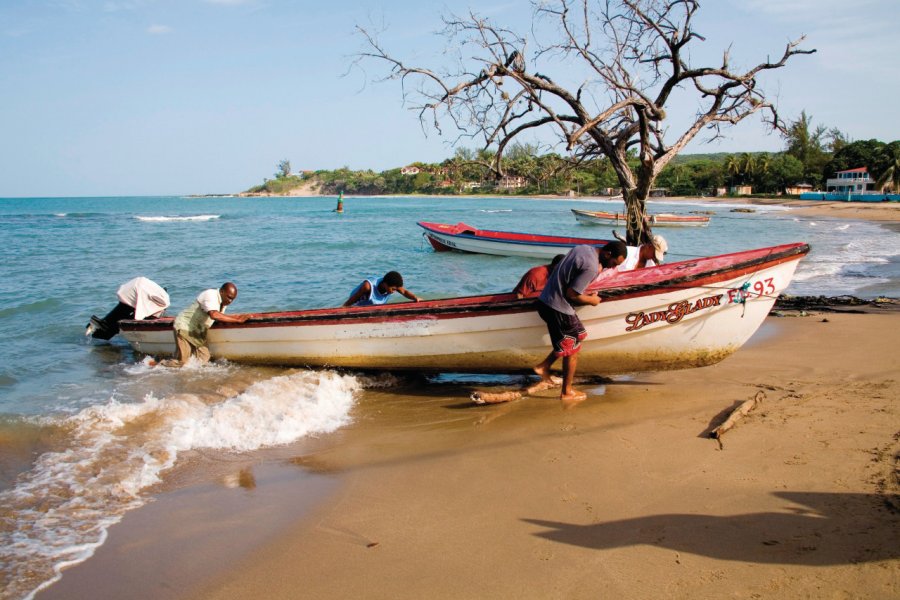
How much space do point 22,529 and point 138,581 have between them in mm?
1215

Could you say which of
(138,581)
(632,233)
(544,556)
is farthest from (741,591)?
(632,233)

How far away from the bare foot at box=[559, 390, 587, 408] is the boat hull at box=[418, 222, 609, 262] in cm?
1270

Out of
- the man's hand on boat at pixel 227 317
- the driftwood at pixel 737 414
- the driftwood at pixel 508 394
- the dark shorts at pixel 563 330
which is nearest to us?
the driftwood at pixel 737 414

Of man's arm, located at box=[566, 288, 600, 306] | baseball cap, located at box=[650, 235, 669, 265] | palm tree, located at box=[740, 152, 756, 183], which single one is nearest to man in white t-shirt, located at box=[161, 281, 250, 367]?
man's arm, located at box=[566, 288, 600, 306]

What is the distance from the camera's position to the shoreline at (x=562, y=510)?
3.26 meters

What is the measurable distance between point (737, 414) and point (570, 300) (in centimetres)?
169

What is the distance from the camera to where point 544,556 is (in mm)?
3477

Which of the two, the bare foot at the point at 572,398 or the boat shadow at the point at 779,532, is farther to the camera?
the bare foot at the point at 572,398

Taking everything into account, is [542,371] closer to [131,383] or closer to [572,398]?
[572,398]

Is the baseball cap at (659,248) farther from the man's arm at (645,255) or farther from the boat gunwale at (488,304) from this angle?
the boat gunwale at (488,304)

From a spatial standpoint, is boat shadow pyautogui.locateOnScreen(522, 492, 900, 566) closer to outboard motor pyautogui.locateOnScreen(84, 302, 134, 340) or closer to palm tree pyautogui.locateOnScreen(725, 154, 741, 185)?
outboard motor pyautogui.locateOnScreen(84, 302, 134, 340)

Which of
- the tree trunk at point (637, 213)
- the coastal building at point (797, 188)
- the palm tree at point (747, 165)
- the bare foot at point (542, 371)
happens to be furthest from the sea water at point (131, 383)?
the palm tree at point (747, 165)

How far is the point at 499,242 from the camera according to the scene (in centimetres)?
2139

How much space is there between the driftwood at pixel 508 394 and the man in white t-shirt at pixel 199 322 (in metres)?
3.63
